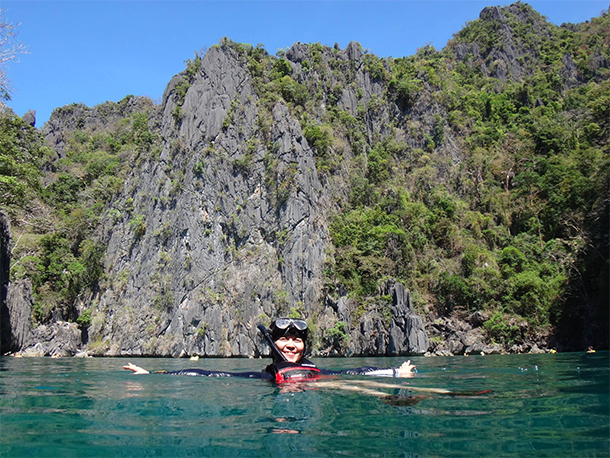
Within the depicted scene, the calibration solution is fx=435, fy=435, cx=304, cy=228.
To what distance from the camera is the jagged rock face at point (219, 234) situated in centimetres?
3366

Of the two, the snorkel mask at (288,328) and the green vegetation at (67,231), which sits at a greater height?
the green vegetation at (67,231)

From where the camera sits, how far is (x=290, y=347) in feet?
26.4

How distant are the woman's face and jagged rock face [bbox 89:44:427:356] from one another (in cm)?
2440

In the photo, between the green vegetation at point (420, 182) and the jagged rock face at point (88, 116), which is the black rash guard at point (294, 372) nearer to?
the green vegetation at point (420, 182)

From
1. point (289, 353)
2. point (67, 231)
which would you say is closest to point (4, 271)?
point (67, 231)

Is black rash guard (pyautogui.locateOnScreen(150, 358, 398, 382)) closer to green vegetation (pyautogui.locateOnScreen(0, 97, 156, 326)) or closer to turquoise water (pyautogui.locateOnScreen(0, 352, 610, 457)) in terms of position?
turquoise water (pyautogui.locateOnScreen(0, 352, 610, 457))

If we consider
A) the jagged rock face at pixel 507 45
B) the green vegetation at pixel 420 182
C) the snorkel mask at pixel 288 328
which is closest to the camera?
the snorkel mask at pixel 288 328

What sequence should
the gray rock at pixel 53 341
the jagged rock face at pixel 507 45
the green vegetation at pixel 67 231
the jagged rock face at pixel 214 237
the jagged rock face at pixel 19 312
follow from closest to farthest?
the jagged rock face at pixel 19 312 < the gray rock at pixel 53 341 < the jagged rock face at pixel 214 237 < the green vegetation at pixel 67 231 < the jagged rock face at pixel 507 45

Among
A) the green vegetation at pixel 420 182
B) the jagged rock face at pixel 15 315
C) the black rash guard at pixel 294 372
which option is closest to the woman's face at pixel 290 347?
the black rash guard at pixel 294 372

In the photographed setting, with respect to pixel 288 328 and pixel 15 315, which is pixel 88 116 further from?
pixel 288 328

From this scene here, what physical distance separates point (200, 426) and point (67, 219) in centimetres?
4738

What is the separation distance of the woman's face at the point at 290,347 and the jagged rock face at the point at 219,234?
2440cm

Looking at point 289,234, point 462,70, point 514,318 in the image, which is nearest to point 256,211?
point 289,234

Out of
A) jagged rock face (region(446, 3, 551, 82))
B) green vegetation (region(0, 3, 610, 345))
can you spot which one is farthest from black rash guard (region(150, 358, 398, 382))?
jagged rock face (region(446, 3, 551, 82))
